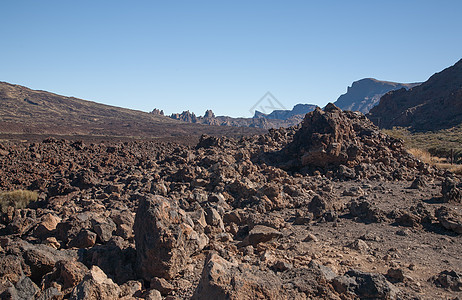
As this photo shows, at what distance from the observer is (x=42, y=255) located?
4.95 meters

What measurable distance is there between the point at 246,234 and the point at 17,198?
9.59 meters

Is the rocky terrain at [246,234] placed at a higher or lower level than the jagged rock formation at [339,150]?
lower

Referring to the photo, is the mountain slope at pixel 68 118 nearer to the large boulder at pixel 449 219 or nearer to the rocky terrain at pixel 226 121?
the rocky terrain at pixel 226 121

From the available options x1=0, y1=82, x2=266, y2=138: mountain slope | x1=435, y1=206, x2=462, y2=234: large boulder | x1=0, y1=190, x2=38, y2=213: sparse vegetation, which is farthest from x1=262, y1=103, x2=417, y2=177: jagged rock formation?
x1=0, y1=82, x2=266, y2=138: mountain slope

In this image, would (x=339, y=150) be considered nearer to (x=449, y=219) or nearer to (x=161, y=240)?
(x=449, y=219)

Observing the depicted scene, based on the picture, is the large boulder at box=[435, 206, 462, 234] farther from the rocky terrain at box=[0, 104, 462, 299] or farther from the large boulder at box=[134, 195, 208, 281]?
the large boulder at box=[134, 195, 208, 281]

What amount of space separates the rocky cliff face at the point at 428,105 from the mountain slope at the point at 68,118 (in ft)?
102

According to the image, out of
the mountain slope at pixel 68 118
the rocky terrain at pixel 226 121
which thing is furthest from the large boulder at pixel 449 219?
the rocky terrain at pixel 226 121

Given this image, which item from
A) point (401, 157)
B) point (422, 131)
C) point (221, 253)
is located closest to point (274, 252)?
point (221, 253)

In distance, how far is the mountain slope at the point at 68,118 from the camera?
213ft

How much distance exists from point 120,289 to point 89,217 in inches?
111

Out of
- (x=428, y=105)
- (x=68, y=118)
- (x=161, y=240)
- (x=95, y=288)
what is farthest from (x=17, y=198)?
(x=68, y=118)

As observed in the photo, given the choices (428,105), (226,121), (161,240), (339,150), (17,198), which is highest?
(226,121)

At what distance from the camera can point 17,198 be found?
497 inches
